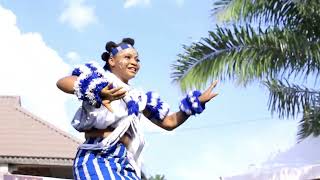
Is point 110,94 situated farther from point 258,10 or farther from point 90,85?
point 258,10

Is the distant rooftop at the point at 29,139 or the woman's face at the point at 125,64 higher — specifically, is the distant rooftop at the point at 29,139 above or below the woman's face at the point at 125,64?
below

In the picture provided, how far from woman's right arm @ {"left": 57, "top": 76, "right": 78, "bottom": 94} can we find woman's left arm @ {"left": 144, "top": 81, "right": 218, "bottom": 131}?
0.58 metres

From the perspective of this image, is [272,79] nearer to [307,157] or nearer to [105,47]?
[307,157]

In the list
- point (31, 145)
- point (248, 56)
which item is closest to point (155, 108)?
point (248, 56)

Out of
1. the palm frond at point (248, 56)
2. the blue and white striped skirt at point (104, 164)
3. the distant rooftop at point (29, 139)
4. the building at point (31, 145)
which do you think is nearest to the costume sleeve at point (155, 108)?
the blue and white striped skirt at point (104, 164)

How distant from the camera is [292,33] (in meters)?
7.66

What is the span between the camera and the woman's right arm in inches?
119

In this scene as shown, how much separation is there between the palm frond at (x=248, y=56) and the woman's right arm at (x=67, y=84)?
4.46 meters

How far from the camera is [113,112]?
3.12 metres

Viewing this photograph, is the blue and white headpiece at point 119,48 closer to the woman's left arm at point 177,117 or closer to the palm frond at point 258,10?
the woman's left arm at point 177,117

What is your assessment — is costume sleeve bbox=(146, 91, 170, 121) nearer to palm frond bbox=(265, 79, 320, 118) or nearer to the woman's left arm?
the woman's left arm

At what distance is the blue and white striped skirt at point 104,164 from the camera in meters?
3.00

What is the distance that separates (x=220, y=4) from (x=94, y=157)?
16.8 ft

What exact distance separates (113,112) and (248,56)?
4622 mm
